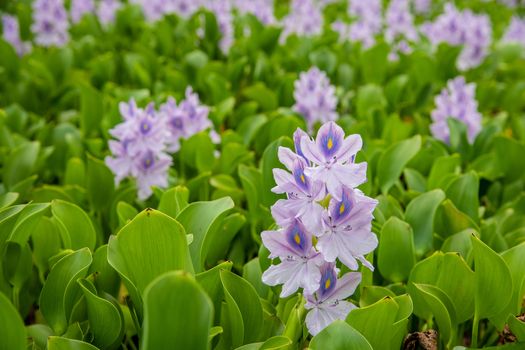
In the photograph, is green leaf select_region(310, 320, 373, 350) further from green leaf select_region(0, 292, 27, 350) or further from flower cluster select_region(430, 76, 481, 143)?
flower cluster select_region(430, 76, 481, 143)

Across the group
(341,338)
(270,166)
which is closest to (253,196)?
(270,166)

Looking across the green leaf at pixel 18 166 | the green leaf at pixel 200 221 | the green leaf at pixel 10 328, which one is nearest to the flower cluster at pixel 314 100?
the green leaf at pixel 18 166

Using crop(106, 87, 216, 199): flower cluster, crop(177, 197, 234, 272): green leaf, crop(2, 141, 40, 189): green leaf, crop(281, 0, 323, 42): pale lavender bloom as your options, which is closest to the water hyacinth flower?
crop(106, 87, 216, 199): flower cluster

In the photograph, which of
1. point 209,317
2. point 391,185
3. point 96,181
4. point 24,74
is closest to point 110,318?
point 209,317

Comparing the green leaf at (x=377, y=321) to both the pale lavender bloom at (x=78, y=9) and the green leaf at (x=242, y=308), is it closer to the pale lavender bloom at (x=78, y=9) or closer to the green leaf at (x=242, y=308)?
the green leaf at (x=242, y=308)

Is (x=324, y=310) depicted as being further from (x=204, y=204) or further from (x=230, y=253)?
(x=230, y=253)

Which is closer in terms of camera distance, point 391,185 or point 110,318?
point 110,318

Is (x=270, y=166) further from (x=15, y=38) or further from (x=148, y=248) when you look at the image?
(x=15, y=38)
